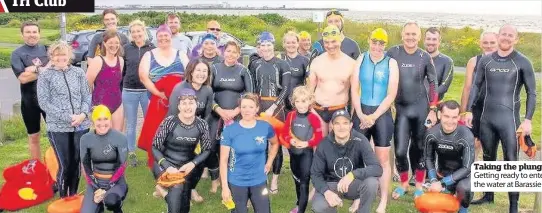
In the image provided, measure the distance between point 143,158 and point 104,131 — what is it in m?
2.92

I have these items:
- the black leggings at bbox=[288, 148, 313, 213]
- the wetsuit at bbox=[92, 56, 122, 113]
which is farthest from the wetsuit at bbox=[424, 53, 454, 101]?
the wetsuit at bbox=[92, 56, 122, 113]

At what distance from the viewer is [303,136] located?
5293 millimetres

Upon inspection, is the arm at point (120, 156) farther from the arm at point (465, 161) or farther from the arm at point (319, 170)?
the arm at point (465, 161)

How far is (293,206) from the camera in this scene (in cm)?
606

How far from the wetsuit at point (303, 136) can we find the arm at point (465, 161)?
1.34 meters

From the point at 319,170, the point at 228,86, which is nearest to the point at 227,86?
the point at 228,86

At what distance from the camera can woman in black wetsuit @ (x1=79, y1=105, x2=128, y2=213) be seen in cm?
512

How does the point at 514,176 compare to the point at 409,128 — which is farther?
the point at 409,128

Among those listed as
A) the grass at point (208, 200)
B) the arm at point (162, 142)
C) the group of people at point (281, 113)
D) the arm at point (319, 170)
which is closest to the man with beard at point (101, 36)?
the group of people at point (281, 113)

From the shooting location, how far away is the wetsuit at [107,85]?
6.09 meters

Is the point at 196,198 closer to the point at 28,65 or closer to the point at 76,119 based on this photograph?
the point at 76,119

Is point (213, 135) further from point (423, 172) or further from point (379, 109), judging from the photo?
point (423, 172)

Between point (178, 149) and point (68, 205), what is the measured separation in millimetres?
1316

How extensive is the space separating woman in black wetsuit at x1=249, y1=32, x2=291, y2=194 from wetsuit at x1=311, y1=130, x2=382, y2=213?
130 cm
